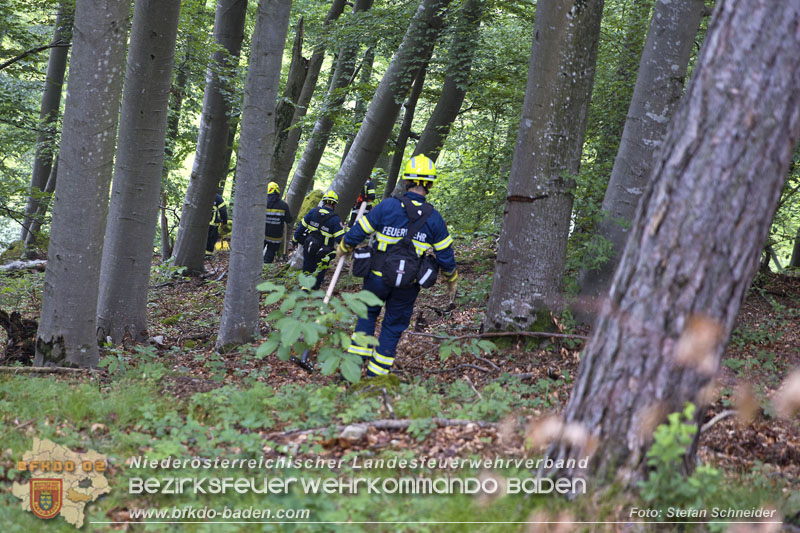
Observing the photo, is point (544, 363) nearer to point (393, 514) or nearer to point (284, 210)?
point (393, 514)

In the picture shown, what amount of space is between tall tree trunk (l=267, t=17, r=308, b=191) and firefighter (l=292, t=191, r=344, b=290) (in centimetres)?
316

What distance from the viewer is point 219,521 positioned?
120 inches

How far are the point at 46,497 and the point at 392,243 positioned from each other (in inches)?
139

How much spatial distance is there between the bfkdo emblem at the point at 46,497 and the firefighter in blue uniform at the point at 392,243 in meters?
2.92

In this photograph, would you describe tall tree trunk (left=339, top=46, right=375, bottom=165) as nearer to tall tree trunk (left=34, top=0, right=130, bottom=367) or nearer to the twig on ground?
tall tree trunk (left=34, top=0, right=130, bottom=367)

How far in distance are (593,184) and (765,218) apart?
12.7ft

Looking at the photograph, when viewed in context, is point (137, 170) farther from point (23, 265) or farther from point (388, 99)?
point (23, 265)

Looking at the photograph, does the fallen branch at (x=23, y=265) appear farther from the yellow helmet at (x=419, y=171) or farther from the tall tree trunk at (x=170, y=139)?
the yellow helmet at (x=419, y=171)

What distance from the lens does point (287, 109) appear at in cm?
1423

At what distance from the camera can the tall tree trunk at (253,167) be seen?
662 centimetres

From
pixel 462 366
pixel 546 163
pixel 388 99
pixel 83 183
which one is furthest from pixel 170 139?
pixel 462 366

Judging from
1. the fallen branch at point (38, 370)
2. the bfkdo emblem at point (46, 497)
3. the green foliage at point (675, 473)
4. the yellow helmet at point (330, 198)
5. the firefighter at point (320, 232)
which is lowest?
the fallen branch at point (38, 370)

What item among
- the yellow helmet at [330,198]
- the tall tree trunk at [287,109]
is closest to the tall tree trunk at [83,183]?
the yellow helmet at [330,198]

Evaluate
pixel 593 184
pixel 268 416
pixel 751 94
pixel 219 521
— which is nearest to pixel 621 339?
pixel 751 94
